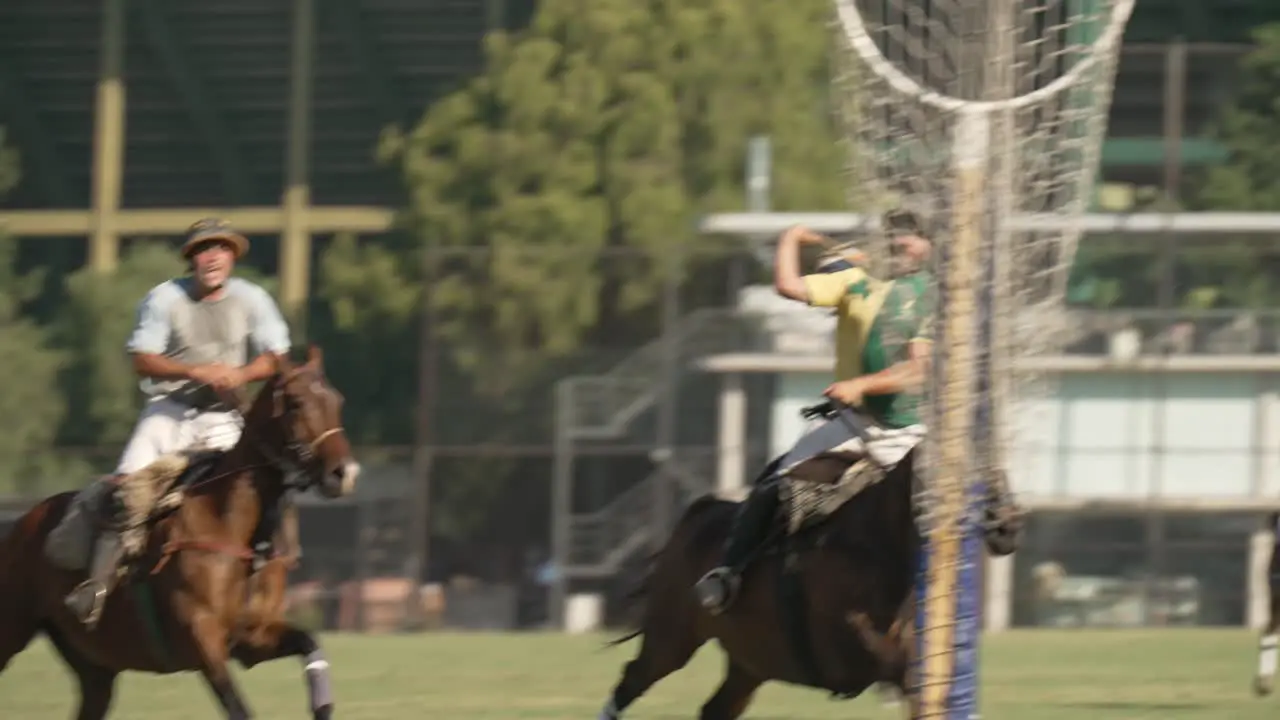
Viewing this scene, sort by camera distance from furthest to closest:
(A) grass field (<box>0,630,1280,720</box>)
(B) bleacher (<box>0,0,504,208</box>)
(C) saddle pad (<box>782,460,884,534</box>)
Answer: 1. (B) bleacher (<box>0,0,504,208</box>)
2. (A) grass field (<box>0,630,1280,720</box>)
3. (C) saddle pad (<box>782,460,884,534</box>)

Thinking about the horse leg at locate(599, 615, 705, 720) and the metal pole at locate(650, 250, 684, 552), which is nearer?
the horse leg at locate(599, 615, 705, 720)

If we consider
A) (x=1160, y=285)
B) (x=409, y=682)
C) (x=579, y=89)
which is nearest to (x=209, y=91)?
(x=579, y=89)

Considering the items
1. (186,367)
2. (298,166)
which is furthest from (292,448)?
(298,166)

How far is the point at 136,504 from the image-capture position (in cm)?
1287

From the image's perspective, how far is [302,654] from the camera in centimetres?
1254

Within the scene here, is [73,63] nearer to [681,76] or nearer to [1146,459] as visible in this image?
[681,76]

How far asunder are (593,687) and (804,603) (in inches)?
347

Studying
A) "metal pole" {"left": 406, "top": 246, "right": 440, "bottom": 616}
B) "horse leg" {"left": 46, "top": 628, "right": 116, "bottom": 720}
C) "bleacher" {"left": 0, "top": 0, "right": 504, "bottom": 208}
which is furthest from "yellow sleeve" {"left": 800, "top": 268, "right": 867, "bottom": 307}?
"bleacher" {"left": 0, "top": 0, "right": 504, "bottom": 208}

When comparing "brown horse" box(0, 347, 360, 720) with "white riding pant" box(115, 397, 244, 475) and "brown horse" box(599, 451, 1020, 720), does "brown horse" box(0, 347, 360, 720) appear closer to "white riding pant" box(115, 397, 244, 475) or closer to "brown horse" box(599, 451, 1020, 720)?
"white riding pant" box(115, 397, 244, 475)

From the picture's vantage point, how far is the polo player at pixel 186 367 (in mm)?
12836

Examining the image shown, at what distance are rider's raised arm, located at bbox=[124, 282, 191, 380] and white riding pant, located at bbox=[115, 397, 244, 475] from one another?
1.08ft

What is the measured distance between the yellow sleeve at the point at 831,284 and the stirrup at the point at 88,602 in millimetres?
3611

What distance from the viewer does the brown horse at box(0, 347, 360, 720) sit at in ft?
40.4

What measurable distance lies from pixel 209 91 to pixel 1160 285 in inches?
1146
